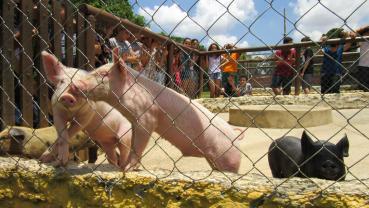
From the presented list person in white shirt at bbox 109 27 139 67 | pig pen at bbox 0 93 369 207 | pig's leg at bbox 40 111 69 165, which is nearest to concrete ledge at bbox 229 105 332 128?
person in white shirt at bbox 109 27 139 67

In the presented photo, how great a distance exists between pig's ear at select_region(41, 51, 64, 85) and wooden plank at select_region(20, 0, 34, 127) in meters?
0.85

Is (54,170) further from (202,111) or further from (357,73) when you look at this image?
(357,73)

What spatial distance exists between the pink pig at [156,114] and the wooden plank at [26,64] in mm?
1129

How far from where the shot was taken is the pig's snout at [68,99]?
2.85 metres

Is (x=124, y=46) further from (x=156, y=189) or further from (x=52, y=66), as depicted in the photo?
(x=156, y=189)

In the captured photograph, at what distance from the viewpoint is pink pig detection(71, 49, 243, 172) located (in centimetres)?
309

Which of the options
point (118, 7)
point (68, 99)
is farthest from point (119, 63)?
point (118, 7)

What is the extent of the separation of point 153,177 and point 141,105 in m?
1.16

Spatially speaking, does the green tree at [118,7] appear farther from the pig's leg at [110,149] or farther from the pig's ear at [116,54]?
the pig's leg at [110,149]

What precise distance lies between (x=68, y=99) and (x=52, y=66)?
1.50ft

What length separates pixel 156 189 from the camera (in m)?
2.12

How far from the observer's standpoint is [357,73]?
25.9 ft

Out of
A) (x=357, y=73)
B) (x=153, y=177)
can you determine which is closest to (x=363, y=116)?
(x=357, y=73)

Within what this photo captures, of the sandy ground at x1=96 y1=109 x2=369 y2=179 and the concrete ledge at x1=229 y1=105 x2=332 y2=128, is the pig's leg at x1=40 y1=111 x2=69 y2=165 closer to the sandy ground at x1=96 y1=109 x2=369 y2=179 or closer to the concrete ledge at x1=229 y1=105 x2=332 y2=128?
the sandy ground at x1=96 y1=109 x2=369 y2=179
